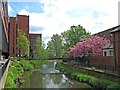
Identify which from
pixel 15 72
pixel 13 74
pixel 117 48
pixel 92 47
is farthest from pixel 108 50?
pixel 13 74

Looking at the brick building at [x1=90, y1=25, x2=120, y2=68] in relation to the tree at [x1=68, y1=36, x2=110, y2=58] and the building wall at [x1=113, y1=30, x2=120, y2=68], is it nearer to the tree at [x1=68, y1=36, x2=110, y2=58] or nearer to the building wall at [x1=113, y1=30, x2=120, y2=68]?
the building wall at [x1=113, y1=30, x2=120, y2=68]

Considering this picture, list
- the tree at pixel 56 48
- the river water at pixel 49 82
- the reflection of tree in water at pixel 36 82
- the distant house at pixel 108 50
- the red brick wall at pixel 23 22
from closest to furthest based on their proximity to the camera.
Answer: the river water at pixel 49 82 < the reflection of tree in water at pixel 36 82 < the distant house at pixel 108 50 < the red brick wall at pixel 23 22 < the tree at pixel 56 48

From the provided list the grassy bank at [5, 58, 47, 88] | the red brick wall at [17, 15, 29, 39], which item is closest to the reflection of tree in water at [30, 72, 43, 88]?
the grassy bank at [5, 58, 47, 88]

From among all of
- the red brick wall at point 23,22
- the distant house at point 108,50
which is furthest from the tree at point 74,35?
the red brick wall at point 23,22

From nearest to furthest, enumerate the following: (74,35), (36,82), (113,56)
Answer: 1. (113,56)
2. (36,82)
3. (74,35)

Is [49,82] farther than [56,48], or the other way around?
[56,48]

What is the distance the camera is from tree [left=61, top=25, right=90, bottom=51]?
6621 centimetres

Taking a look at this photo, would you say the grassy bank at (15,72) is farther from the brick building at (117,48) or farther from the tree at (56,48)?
the tree at (56,48)

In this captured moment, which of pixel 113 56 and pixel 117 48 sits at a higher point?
pixel 117 48

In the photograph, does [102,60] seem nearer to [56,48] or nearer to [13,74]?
[13,74]

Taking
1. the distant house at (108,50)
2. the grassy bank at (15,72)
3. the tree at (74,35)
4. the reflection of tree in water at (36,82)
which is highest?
the tree at (74,35)

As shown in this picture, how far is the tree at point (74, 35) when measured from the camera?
66206mm

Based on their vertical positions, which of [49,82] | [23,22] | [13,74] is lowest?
[49,82]

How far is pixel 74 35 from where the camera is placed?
66938 mm
